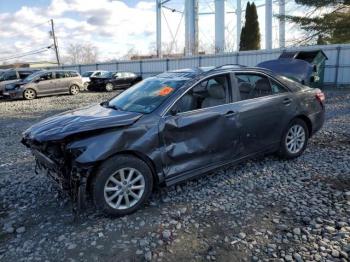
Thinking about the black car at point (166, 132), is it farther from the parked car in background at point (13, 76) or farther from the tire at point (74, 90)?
the parked car in background at point (13, 76)

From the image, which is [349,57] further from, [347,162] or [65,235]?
[65,235]

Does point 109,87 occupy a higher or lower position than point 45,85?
lower

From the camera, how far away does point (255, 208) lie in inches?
156

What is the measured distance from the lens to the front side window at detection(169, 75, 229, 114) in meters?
4.24

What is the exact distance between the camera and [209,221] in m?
3.71

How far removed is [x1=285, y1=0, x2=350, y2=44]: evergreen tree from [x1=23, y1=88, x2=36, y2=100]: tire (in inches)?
625

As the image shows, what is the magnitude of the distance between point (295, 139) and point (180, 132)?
2312 millimetres

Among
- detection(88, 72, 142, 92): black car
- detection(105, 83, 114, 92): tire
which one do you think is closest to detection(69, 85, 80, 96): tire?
detection(88, 72, 142, 92): black car

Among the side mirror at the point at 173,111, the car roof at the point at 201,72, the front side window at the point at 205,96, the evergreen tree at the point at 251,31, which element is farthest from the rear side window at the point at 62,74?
the side mirror at the point at 173,111

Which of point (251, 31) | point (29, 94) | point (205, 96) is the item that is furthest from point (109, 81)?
point (205, 96)

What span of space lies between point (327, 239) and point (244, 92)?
225 cm

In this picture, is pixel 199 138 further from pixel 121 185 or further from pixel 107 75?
pixel 107 75

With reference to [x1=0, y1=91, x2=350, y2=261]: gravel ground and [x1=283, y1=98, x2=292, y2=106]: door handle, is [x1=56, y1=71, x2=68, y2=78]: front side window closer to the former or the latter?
[x1=0, y1=91, x2=350, y2=261]: gravel ground

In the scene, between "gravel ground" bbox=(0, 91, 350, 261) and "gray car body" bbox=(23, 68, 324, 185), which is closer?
"gravel ground" bbox=(0, 91, 350, 261)
